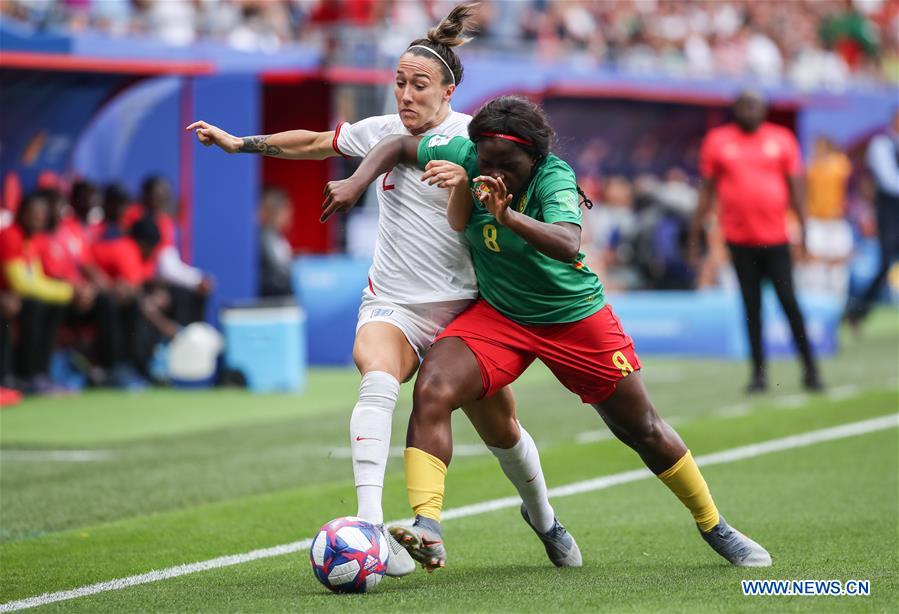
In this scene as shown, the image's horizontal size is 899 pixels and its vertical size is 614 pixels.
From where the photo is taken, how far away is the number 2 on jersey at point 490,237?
18.9 ft

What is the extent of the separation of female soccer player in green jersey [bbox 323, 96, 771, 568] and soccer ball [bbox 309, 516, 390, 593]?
14cm

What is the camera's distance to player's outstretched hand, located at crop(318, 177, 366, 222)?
5.46 metres

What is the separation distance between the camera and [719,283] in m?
20.2

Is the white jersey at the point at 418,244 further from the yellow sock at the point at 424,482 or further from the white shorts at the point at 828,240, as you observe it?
the white shorts at the point at 828,240

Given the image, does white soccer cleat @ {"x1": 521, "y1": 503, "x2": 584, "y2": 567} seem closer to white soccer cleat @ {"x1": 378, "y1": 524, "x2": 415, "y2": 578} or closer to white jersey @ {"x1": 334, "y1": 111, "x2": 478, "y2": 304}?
white soccer cleat @ {"x1": 378, "y1": 524, "x2": 415, "y2": 578}

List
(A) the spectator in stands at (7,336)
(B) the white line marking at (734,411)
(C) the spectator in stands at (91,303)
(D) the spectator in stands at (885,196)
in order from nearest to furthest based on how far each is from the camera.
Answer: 1. (B) the white line marking at (734,411)
2. (A) the spectator in stands at (7,336)
3. (C) the spectator in stands at (91,303)
4. (D) the spectator in stands at (885,196)

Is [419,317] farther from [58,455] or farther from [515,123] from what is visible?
[58,455]

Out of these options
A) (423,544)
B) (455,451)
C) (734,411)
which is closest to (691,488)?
(423,544)

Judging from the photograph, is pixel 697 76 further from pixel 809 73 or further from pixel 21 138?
pixel 21 138

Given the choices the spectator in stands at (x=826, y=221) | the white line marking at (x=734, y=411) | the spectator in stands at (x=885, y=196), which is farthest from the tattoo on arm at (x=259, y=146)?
the spectator in stands at (x=826, y=221)

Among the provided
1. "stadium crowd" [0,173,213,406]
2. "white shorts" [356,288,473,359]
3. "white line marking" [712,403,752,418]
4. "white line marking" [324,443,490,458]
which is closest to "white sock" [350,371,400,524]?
"white shorts" [356,288,473,359]

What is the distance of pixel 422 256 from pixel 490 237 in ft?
1.38

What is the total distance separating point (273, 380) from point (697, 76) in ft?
41.0

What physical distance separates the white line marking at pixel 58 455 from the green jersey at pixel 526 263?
189 inches
